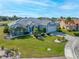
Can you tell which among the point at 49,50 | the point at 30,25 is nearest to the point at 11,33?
the point at 30,25

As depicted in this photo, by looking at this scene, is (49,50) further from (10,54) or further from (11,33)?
(11,33)

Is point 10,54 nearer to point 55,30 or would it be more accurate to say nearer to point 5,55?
point 5,55

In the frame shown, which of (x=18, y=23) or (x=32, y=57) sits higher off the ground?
(x=18, y=23)

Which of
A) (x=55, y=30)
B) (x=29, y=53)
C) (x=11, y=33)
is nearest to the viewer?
(x=29, y=53)

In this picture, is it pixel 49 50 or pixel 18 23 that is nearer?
pixel 49 50

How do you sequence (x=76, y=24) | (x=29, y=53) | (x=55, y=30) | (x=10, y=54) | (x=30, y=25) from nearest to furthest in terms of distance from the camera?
(x=10, y=54) → (x=29, y=53) → (x=30, y=25) → (x=55, y=30) → (x=76, y=24)

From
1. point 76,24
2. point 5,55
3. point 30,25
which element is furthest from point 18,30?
point 76,24
